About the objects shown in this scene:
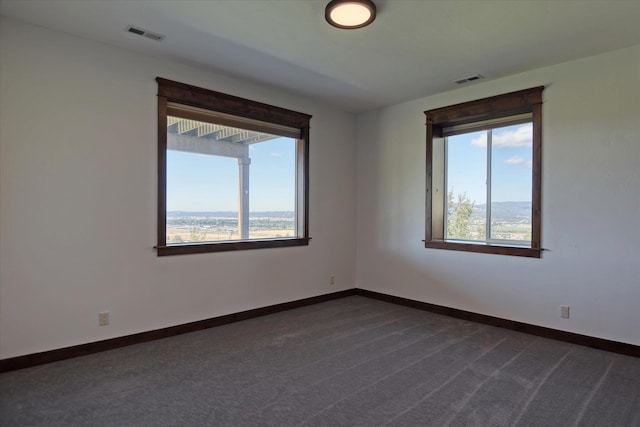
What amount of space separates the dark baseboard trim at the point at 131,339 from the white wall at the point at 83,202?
0.17ft

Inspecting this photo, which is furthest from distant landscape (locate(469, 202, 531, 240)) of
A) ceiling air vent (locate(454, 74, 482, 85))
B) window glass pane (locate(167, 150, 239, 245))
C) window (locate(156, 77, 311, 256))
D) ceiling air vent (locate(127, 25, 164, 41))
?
ceiling air vent (locate(127, 25, 164, 41))

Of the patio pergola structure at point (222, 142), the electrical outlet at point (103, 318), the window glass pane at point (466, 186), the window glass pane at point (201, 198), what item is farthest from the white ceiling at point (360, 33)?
the electrical outlet at point (103, 318)

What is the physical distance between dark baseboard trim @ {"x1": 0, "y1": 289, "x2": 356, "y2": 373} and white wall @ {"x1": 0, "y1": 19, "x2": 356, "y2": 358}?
0.17 feet

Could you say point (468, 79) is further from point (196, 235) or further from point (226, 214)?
point (196, 235)

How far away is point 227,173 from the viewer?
13.7 ft

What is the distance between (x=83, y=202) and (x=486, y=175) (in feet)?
13.4

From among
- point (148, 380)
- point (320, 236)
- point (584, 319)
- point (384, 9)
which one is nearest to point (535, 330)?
point (584, 319)

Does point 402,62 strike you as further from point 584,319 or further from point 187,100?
point 584,319

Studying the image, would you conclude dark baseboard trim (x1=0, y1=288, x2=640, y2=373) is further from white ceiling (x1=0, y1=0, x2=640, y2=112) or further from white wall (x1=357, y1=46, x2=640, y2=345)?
white ceiling (x1=0, y1=0, x2=640, y2=112)

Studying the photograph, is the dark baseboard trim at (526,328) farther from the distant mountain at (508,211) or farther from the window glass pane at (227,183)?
the window glass pane at (227,183)

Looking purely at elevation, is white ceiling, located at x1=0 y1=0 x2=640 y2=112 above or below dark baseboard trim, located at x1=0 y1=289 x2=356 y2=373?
above

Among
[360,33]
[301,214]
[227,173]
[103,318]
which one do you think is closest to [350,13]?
[360,33]

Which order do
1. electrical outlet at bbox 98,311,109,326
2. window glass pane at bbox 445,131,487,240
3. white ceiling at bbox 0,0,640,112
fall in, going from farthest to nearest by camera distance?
window glass pane at bbox 445,131,487,240, electrical outlet at bbox 98,311,109,326, white ceiling at bbox 0,0,640,112

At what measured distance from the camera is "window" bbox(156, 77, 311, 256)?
12.1 ft
